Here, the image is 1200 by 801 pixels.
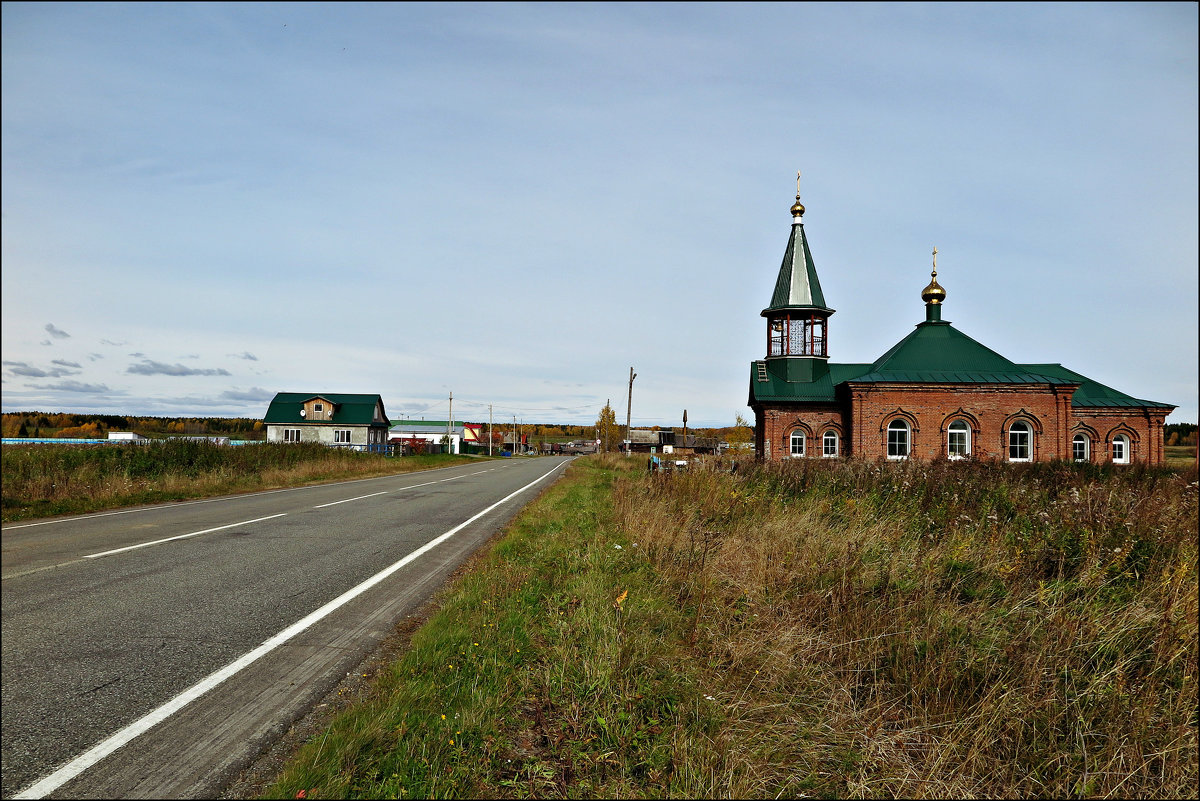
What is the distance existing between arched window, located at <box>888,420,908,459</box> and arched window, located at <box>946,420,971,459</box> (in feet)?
6.63

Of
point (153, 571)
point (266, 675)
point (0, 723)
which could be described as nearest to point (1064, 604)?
Answer: point (266, 675)

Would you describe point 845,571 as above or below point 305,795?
above

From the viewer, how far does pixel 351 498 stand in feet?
53.3

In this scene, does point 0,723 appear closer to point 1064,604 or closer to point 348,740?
point 348,740

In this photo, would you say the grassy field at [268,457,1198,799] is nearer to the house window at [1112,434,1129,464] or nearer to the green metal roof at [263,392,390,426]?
the house window at [1112,434,1129,464]

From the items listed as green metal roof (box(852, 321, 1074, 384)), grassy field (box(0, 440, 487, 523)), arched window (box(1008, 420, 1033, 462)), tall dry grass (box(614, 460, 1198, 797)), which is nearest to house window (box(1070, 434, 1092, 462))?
arched window (box(1008, 420, 1033, 462))

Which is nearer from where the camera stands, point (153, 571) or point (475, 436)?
point (153, 571)

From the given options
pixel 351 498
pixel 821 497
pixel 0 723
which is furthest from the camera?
pixel 351 498

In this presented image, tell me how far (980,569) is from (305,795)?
20.9 ft

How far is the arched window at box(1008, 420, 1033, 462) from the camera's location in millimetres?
31203

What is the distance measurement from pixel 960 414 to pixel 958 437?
48.3 inches

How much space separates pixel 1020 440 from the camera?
103ft

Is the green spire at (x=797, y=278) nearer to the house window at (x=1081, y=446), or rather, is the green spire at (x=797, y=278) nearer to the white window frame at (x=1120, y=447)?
the house window at (x=1081, y=446)

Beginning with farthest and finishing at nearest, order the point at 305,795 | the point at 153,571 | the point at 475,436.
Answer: the point at 475,436
the point at 153,571
the point at 305,795
